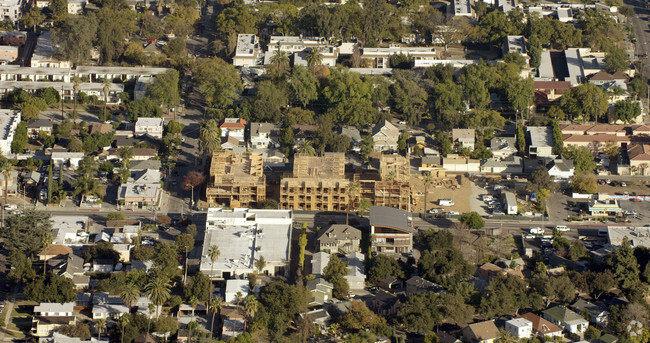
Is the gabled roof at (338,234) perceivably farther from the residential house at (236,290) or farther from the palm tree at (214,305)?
the palm tree at (214,305)

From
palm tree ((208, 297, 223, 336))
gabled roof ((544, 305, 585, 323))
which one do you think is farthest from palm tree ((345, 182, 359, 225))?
gabled roof ((544, 305, 585, 323))

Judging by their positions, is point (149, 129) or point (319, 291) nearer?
point (319, 291)

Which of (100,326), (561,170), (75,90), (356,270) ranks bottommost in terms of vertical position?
(100,326)

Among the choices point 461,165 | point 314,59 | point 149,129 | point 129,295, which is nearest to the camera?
point 129,295

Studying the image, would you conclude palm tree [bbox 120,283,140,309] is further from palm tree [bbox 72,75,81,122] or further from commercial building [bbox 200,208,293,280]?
palm tree [bbox 72,75,81,122]

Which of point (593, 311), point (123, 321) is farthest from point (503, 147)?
point (123, 321)

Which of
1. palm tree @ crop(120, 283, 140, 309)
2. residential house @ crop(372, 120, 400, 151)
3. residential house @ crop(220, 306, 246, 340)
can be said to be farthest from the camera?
residential house @ crop(372, 120, 400, 151)

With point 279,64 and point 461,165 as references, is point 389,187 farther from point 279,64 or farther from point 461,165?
point 279,64
